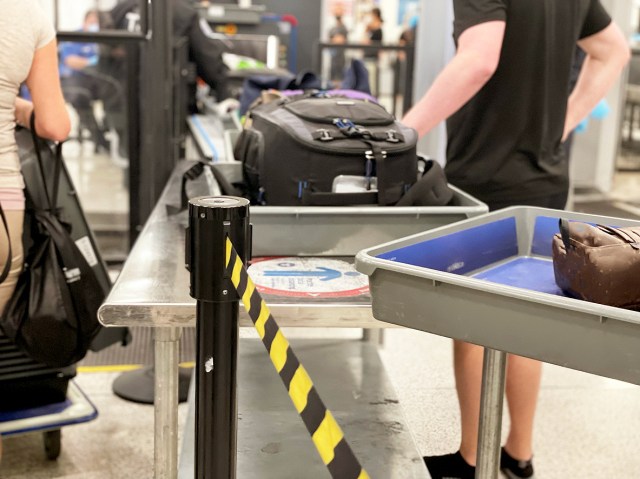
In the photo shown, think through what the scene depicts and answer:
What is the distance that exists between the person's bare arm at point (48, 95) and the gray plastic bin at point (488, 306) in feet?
3.34

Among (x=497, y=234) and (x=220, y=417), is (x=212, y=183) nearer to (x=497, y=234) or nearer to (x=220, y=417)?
Result: (x=497, y=234)

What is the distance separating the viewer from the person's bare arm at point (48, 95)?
1.87m

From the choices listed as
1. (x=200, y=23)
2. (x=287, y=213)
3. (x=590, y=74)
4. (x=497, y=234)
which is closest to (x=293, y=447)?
(x=287, y=213)

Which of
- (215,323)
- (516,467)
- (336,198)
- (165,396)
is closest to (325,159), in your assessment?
(336,198)

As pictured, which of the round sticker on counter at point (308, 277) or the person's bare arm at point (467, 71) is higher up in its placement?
the person's bare arm at point (467, 71)

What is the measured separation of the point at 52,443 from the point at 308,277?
3.95 feet

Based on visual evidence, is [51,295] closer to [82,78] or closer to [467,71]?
[467,71]

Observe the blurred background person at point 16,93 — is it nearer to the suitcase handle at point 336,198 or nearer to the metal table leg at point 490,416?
the suitcase handle at point 336,198

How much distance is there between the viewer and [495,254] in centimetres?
146

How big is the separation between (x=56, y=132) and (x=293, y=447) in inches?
34.6

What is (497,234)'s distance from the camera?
146 cm

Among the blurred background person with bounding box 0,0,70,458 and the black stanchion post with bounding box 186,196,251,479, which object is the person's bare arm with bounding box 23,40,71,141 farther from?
the black stanchion post with bounding box 186,196,251,479

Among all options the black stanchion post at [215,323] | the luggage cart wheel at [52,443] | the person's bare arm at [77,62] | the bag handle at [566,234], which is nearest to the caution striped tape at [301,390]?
the black stanchion post at [215,323]

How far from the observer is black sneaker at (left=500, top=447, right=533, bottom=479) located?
2.19m
